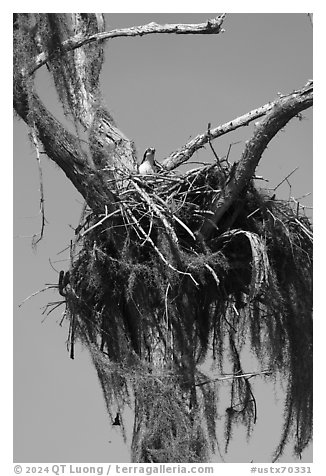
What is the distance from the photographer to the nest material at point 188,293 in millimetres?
5090

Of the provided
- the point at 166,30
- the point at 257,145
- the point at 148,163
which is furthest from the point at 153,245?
the point at 166,30

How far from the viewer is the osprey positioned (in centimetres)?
582

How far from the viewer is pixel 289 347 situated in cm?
537

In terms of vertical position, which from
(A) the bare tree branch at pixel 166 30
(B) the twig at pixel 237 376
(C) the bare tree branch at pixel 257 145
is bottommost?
(B) the twig at pixel 237 376

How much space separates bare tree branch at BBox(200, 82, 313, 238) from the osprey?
683 millimetres

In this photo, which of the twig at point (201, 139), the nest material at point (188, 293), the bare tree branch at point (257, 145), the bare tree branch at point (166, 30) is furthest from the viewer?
the twig at point (201, 139)

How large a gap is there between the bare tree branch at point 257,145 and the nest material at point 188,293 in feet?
0.16

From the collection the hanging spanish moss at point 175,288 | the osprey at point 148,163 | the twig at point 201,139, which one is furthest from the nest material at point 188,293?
the twig at point 201,139

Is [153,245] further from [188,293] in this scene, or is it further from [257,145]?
[257,145]

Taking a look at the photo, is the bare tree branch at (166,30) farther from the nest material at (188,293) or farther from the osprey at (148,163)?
the nest material at (188,293)

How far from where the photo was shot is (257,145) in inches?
197

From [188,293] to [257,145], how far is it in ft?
2.54

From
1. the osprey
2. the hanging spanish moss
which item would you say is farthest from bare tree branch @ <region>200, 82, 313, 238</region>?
A: the osprey

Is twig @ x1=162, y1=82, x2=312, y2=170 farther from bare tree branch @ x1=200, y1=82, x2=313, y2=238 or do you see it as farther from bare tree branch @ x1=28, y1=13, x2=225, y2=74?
bare tree branch @ x1=200, y1=82, x2=313, y2=238
